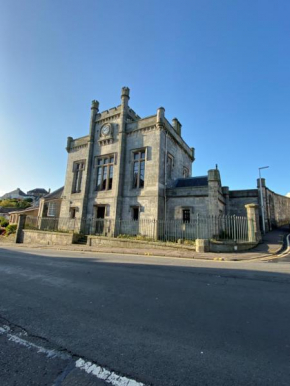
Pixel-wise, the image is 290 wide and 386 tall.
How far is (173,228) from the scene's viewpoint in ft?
57.9

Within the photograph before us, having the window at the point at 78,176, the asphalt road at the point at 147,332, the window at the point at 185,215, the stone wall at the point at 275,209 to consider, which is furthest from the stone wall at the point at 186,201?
the stone wall at the point at 275,209

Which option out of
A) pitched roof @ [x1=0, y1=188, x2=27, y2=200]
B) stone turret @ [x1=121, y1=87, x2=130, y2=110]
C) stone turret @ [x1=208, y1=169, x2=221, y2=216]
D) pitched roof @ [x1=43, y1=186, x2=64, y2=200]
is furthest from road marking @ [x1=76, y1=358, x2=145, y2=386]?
pitched roof @ [x1=0, y1=188, x2=27, y2=200]

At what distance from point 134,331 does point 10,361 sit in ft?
5.07

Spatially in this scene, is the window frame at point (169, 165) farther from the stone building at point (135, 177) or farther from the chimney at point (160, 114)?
the chimney at point (160, 114)

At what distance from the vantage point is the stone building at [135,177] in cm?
1817

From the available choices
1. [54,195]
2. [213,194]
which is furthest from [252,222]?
[54,195]

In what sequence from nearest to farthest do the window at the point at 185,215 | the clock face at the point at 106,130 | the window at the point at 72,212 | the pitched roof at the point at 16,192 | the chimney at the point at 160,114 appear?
the window at the point at 185,215, the chimney at the point at 160,114, the clock face at the point at 106,130, the window at the point at 72,212, the pitched roof at the point at 16,192

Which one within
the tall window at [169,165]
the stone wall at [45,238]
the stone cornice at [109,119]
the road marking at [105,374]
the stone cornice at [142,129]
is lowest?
the road marking at [105,374]

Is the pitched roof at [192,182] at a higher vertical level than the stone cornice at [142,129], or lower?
lower

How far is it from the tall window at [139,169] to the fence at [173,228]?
12.2 ft

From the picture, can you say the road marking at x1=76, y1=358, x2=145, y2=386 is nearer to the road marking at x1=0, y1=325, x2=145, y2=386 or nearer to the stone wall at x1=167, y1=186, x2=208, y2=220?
the road marking at x1=0, y1=325, x2=145, y2=386

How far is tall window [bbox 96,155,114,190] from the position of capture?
845 inches

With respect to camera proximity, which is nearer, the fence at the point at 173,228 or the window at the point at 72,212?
the fence at the point at 173,228

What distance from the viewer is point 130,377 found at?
6.86 ft
